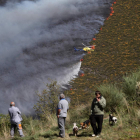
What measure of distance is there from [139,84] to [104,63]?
1002cm

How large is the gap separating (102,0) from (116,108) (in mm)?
27342

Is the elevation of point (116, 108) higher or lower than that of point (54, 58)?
lower

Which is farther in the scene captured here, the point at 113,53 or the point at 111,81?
the point at 113,53

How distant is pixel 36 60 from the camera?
99.3 feet

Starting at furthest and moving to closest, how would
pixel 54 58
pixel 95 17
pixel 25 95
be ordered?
pixel 95 17
pixel 54 58
pixel 25 95

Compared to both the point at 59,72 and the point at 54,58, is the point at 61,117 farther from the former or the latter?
Result: the point at 54,58

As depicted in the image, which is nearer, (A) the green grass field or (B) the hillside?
(A) the green grass field

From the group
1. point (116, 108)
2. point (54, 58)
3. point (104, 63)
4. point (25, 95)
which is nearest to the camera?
point (116, 108)

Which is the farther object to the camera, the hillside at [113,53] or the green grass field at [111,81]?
the hillside at [113,53]

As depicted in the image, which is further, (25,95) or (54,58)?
(54,58)

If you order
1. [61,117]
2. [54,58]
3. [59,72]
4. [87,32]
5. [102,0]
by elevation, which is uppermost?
[102,0]

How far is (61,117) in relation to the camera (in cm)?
764

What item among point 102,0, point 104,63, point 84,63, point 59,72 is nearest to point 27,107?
point 59,72

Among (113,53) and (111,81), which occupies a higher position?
(113,53)
